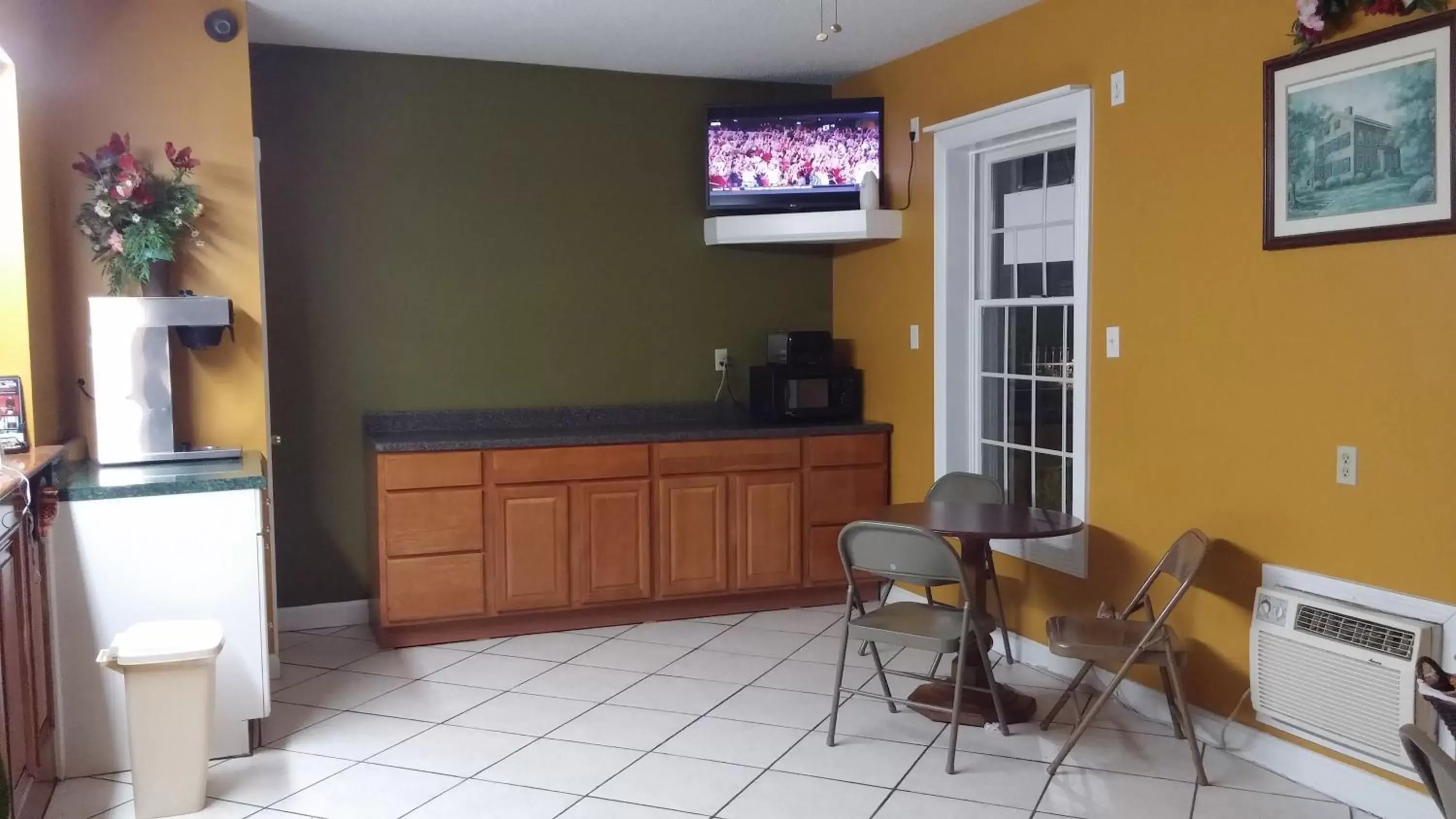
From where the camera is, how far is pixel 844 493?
5.32m

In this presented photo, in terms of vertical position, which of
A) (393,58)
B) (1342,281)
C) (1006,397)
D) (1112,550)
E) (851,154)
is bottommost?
(1112,550)

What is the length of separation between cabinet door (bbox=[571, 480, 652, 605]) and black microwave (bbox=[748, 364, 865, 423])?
0.81 metres

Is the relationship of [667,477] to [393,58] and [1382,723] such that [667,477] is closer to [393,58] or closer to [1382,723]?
[393,58]

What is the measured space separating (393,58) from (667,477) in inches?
90.0

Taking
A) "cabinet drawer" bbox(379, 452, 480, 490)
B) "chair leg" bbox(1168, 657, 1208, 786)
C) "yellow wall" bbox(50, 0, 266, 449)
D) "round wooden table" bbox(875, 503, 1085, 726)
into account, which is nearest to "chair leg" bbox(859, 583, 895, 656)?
"round wooden table" bbox(875, 503, 1085, 726)

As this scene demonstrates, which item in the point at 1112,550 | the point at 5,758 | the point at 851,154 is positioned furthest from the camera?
the point at 851,154

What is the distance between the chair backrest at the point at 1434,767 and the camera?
1.57m

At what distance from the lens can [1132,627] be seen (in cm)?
354

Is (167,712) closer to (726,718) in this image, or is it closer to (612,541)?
(726,718)

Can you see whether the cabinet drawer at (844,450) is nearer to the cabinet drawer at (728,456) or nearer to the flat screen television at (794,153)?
the cabinet drawer at (728,456)

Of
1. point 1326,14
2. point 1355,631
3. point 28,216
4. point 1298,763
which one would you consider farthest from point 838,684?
point 28,216

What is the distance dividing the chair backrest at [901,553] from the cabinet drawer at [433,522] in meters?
1.88

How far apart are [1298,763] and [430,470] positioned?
3.36 metres

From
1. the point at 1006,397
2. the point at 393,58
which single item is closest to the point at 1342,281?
the point at 1006,397
